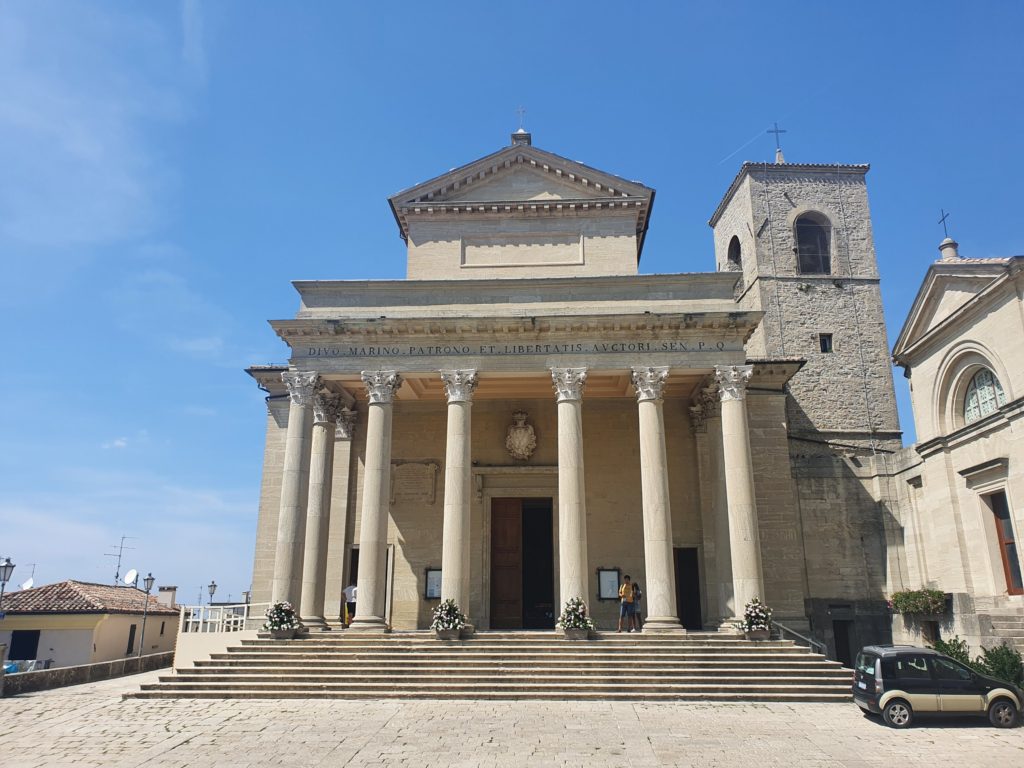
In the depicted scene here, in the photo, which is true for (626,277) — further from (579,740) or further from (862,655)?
(579,740)

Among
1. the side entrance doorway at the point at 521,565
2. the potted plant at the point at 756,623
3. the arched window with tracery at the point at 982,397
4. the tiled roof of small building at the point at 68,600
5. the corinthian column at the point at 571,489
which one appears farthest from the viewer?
the tiled roof of small building at the point at 68,600

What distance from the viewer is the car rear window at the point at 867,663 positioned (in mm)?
13508

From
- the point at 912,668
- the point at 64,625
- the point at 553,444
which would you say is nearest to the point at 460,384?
the point at 553,444

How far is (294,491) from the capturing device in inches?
797

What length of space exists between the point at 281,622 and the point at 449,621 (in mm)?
4300

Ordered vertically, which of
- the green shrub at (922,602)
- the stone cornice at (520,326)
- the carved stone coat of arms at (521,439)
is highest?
the stone cornice at (520,326)

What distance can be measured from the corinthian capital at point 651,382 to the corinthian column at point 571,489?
1.55m

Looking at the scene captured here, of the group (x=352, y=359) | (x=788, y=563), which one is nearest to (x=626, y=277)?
(x=352, y=359)

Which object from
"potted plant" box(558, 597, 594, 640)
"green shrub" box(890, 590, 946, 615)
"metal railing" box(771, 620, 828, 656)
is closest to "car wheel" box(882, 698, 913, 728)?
"metal railing" box(771, 620, 828, 656)

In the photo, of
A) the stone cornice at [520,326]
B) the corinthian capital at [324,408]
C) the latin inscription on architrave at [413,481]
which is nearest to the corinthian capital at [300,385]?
the corinthian capital at [324,408]

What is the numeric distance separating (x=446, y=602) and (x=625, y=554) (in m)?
7.32

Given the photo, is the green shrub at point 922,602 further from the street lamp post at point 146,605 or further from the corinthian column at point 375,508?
the street lamp post at point 146,605

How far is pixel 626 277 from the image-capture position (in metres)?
21.9

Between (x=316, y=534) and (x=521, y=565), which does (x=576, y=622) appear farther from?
(x=316, y=534)
